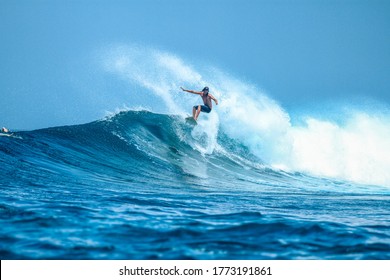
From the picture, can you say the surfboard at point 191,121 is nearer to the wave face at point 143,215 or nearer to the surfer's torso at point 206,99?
the surfer's torso at point 206,99

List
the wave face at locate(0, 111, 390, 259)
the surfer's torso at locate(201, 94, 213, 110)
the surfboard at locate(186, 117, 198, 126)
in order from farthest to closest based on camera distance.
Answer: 1. the surfboard at locate(186, 117, 198, 126)
2. the surfer's torso at locate(201, 94, 213, 110)
3. the wave face at locate(0, 111, 390, 259)

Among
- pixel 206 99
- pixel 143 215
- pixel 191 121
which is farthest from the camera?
pixel 191 121

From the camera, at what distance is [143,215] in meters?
5.12

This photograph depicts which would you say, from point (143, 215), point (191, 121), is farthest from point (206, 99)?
point (143, 215)

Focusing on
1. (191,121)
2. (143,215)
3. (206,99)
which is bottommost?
(143,215)

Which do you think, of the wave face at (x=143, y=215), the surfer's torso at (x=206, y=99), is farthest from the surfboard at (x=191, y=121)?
the wave face at (x=143, y=215)

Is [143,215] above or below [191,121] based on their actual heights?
below

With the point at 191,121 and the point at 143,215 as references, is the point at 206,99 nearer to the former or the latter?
the point at 191,121

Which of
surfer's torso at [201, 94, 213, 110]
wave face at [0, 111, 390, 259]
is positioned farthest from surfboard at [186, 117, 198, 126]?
wave face at [0, 111, 390, 259]

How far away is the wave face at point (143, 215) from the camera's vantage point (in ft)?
12.0

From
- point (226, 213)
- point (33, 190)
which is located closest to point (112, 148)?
point (33, 190)

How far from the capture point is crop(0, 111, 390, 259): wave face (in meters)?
3.67

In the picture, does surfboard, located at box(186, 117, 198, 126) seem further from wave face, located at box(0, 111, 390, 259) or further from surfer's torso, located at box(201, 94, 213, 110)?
wave face, located at box(0, 111, 390, 259)
